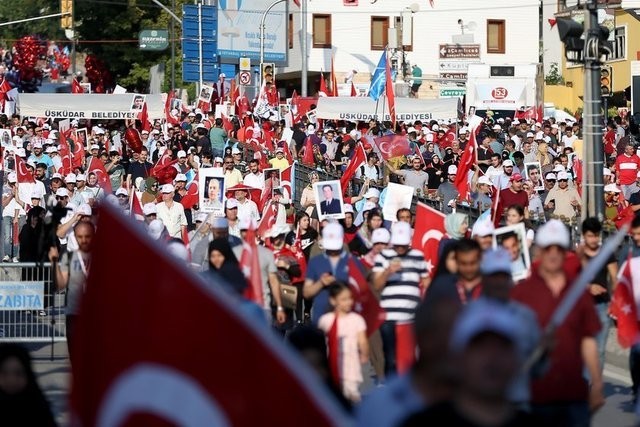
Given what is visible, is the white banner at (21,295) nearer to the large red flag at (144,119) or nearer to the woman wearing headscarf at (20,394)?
the woman wearing headscarf at (20,394)

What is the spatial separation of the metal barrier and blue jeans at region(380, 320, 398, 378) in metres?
4.32

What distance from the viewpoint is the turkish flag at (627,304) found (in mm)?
10398

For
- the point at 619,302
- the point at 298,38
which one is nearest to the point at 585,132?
the point at 619,302

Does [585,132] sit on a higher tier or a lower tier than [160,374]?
higher

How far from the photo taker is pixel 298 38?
7212 centimetres

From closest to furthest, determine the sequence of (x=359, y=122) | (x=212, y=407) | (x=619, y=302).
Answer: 1. (x=212, y=407)
2. (x=619, y=302)
3. (x=359, y=122)

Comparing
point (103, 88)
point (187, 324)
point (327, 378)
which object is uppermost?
point (103, 88)

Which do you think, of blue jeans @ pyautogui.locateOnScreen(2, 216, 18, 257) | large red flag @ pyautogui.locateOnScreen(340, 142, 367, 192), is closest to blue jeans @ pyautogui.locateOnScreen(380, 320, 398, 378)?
blue jeans @ pyautogui.locateOnScreen(2, 216, 18, 257)

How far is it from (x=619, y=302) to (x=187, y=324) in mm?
6880

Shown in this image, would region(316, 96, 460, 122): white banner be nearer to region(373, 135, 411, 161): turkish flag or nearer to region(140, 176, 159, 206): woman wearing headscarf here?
region(373, 135, 411, 161): turkish flag

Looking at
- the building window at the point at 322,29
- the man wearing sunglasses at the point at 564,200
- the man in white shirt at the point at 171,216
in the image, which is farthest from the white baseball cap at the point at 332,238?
the building window at the point at 322,29

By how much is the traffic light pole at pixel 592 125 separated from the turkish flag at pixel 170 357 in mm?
13198

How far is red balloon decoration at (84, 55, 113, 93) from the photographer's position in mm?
74125

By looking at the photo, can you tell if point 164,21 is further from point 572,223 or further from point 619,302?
point 619,302
